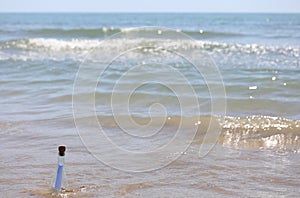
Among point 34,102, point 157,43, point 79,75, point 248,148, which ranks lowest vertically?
point 248,148

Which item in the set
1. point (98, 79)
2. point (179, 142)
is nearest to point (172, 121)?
point (179, 142)

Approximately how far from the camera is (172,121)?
21.0 feet

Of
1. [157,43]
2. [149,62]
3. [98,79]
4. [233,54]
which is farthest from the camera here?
[157,43]

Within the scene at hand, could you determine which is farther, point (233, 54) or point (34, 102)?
point (233, 54)

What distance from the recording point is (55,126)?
6.18 meters

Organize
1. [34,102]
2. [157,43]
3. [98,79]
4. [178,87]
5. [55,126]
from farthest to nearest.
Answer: [157,43], [98,79], [178,87], [34,102], [55,126]

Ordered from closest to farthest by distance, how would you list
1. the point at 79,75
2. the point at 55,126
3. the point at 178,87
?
1. the point at 55,126
2. the point at 178,87
3. the point at 79,75

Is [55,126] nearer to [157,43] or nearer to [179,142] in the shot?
[179,142]

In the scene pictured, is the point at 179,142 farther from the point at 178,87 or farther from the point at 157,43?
the point at 157,43

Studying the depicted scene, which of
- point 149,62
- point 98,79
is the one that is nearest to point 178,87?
point 98,79

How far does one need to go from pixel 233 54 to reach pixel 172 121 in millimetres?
8556

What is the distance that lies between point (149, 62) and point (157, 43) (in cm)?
565

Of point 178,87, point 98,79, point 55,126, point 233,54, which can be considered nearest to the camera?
point 55,126

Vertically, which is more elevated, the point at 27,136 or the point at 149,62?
the point at 149,62
